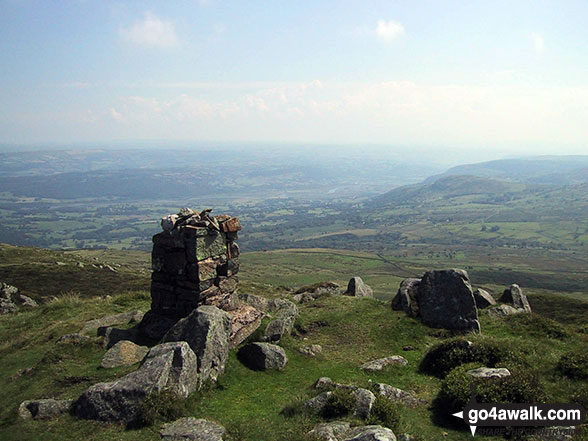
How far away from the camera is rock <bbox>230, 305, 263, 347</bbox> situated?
23.3 metres

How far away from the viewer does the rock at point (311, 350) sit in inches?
916

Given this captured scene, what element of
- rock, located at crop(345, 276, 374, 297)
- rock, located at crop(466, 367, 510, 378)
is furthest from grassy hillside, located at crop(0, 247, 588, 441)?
rock, located at crop(345, 276, 374, 297)

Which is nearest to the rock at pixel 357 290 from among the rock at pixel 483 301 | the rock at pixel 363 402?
the rock at pixel 483 301

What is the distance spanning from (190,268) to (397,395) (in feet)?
46.7

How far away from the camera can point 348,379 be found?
19.9 m

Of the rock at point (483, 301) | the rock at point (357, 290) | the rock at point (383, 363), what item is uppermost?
the rock at point (383, 363)

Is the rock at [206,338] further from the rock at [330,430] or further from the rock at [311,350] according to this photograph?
the rock at [330,430]

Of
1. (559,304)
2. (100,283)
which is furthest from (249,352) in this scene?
(100,283)

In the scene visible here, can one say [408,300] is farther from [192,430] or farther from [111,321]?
[111,321]

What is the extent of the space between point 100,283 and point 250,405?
152 feet

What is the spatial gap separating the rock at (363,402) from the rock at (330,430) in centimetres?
74

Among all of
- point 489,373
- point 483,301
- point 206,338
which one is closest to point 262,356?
point 206,338

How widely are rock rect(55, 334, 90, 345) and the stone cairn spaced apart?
134 inches

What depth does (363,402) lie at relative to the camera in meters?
15.5
